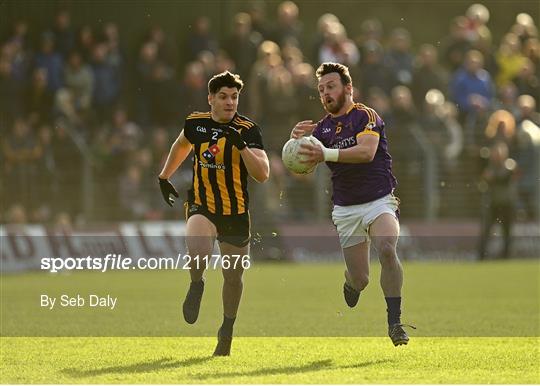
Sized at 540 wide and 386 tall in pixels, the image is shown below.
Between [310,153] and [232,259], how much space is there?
3.11ft

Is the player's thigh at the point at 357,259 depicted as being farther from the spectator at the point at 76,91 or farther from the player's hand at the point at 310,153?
the spectator at the point at 76,91

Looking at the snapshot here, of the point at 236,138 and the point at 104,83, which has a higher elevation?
the point at 236,138

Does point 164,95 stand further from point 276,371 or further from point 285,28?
point 276,371

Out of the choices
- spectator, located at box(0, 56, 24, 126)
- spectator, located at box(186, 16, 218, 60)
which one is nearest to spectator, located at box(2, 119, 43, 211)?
spectator, located at box(0, 56, 24, 126)

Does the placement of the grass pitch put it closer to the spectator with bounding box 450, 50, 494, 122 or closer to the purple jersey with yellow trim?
the purple jersey with yellow trim

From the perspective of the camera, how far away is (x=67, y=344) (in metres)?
10.1

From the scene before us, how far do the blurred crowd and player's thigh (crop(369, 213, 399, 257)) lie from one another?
376 inches

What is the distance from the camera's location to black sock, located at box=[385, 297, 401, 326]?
924 centimetres

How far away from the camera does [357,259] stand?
399 inches

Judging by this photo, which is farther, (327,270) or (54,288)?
(327,270)

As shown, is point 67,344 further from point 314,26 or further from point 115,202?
point 314,26

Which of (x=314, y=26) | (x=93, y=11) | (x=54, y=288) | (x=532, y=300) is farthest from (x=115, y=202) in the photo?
(x=532, y=300)

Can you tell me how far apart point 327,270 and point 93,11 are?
5916 millimetres

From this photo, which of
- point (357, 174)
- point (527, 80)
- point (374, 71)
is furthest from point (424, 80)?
point (357, 174)
